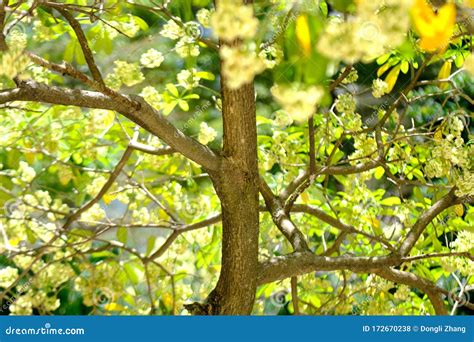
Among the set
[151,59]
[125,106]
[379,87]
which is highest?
[151,59]

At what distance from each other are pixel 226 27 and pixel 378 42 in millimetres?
160

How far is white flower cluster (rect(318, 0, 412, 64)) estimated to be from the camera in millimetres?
661

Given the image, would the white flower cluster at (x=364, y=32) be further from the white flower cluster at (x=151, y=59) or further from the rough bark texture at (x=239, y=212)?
the white flower cluster at (x=151, y=59)

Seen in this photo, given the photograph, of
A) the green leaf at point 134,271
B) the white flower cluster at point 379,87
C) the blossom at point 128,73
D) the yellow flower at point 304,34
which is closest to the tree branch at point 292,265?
the white flower cluster at point 379,87

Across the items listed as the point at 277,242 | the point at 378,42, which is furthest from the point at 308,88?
the point at 277,242

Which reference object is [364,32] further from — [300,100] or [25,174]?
[25,174]

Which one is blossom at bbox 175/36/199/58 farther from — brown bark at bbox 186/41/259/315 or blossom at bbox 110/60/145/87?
brown bark at bbox 186/41/259/315

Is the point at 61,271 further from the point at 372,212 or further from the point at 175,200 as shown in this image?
the point at 372,212

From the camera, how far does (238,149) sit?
1564mm

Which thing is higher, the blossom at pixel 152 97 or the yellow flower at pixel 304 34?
the blossom at pixel 152 97

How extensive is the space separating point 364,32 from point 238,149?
91cm

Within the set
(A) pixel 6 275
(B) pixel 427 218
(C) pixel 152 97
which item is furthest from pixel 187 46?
(A) pixel 6 275

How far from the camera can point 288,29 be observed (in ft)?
2.74

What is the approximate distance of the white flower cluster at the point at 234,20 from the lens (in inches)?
29.1
